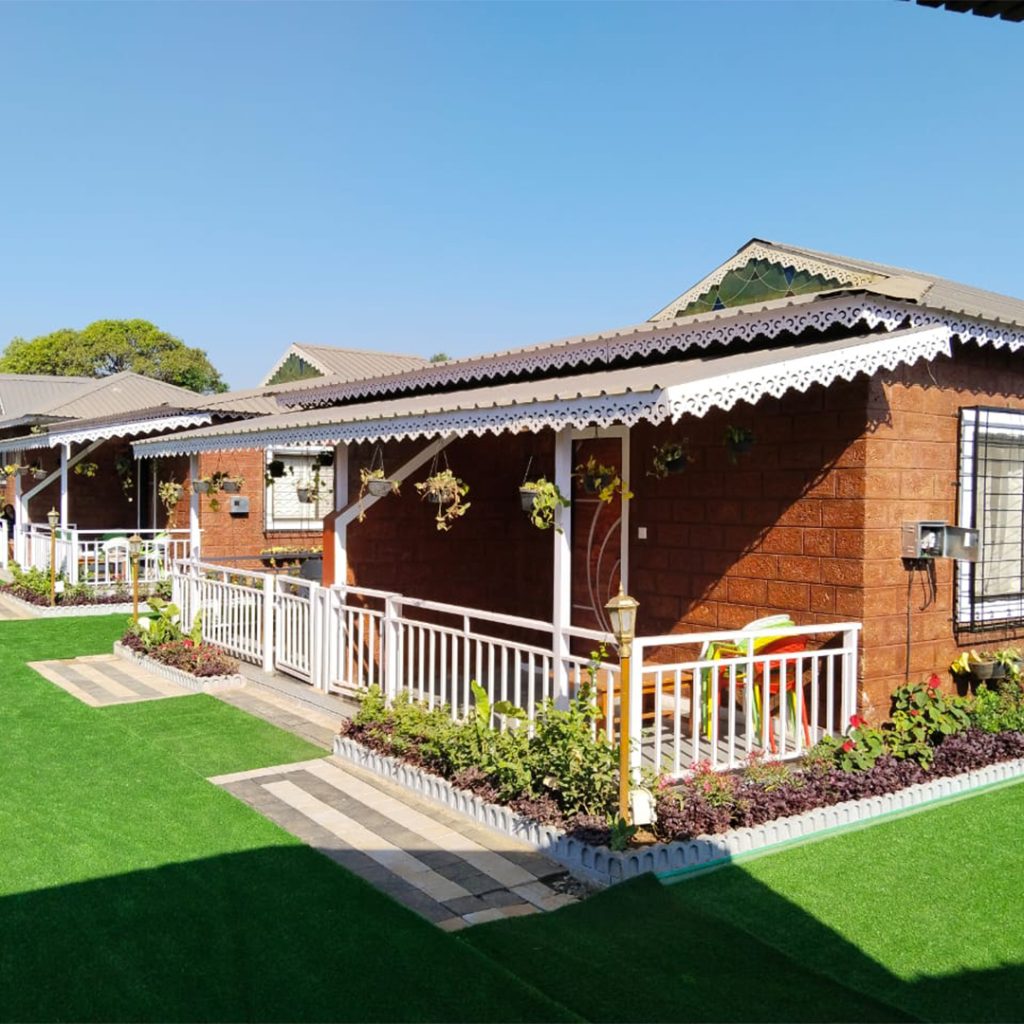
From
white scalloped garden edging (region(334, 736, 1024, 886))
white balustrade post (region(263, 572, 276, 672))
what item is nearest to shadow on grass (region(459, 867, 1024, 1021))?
white scalloped garden edging (region(334, 736, 1024, 886))

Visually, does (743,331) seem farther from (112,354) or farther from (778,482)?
(112,354)

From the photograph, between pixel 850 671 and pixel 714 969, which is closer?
pixel 714 969

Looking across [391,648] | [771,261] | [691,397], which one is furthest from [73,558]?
[691,397]

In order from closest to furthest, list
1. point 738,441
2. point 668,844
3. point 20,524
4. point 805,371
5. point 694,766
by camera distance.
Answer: point 668,844, point 694,766, point 805,371, point 738,441, point 20,524

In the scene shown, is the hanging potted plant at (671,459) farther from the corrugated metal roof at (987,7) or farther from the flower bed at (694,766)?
the corrugated metal roof at (987,7)

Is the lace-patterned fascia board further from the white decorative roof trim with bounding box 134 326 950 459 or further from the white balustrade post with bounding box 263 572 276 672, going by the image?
the white decorative roof trim with bounding box 134 326 950 459

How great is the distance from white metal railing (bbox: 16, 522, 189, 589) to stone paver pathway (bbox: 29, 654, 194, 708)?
432 cm

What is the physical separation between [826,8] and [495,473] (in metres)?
5.17

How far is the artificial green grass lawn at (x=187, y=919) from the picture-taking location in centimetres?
340

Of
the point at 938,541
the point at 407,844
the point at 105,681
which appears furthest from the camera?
the point at 105,681

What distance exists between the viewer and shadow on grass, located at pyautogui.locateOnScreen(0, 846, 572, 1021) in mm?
3361

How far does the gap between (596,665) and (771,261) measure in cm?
811

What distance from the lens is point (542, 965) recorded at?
12.0 ft

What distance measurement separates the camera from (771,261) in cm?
1170
